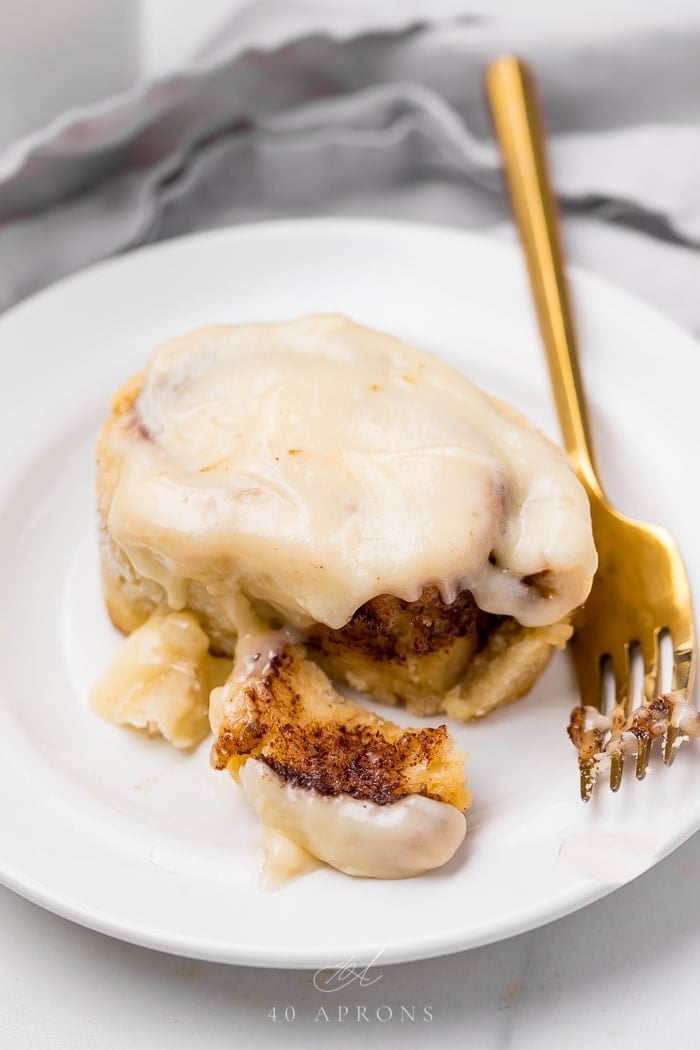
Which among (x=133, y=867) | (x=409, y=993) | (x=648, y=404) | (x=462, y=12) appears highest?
(x=462, y=12)

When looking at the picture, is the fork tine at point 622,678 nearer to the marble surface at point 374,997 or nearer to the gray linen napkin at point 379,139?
the marble surface at point 374,997

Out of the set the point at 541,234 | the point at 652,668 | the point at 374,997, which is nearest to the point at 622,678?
the point at 652,668

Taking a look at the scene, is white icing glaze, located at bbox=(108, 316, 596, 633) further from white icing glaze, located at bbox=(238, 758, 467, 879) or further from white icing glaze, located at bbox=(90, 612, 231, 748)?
white icing glaze, located at bbox=(238, 758, 467, 879)

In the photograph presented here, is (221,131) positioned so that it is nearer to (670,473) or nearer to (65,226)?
(65,226)

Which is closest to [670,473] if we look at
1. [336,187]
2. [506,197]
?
[506,197]

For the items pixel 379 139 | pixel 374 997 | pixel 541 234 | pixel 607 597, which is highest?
pixel 379 139

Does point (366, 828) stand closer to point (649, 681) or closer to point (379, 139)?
point (649, 681)
